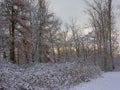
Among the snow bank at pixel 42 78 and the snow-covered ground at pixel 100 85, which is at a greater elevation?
the snow bank at pixel 42 78

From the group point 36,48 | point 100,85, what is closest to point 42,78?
point 100,85

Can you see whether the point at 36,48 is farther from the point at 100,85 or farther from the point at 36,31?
the point at 100,85

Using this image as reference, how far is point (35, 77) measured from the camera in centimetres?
1445

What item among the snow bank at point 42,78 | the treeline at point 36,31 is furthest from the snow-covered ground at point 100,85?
the treeline at point 36,31

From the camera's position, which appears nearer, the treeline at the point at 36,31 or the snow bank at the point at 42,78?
the snow bank at the point at 42,78

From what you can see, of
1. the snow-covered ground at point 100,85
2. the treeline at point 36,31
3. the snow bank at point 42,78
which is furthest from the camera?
the treeline at point 36,31

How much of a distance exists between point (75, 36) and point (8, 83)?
2210 inches

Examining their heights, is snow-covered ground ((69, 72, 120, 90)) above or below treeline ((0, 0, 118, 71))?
below

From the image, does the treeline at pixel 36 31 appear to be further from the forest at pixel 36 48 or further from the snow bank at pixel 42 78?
the snow bank at pixel 42 78

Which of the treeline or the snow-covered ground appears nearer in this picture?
the snow-covered ground

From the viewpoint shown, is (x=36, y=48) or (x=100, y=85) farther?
(x=36, y=48)

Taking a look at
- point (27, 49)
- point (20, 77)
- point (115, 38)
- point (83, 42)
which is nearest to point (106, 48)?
point (115, 38)

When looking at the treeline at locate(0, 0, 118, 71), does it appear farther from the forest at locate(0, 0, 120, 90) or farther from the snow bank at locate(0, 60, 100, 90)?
the snow bank at locate(0, 60, 100, 90)

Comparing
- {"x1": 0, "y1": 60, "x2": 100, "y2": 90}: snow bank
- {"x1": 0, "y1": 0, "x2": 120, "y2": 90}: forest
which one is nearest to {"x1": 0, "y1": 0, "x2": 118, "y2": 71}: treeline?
{"x1": 0, "y1": 0, "x2": 120, "y2": 90}: forest
